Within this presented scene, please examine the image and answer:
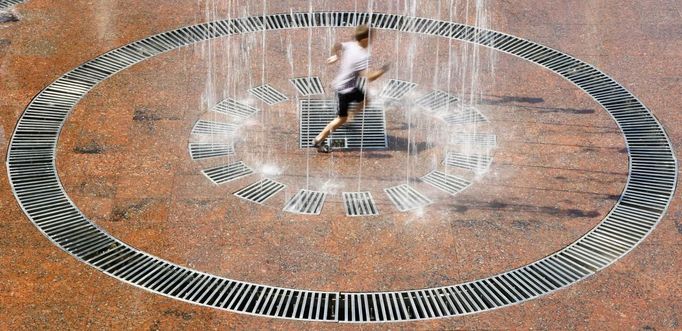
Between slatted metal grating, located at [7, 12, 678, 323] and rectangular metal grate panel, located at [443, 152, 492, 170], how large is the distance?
1.64 meters

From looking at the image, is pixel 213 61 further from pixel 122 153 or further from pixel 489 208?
pixel 489 208

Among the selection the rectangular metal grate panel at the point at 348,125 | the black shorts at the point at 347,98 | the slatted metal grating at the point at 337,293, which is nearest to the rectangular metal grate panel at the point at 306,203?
the rectangular metal grate panel at the point at 348,125

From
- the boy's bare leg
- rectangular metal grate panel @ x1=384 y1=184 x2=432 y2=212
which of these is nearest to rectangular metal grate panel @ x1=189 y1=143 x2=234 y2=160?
the boy's bare leg

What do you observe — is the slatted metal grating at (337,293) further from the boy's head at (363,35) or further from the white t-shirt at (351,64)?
the boy's head at (363,35)

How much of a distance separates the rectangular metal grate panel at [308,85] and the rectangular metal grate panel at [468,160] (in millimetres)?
2261

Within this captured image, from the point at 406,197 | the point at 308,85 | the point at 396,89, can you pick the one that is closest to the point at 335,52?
the point at 308,85

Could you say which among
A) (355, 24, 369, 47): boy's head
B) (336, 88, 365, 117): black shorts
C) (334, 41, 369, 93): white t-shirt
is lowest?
(336, 88, 365, 117): black shorts

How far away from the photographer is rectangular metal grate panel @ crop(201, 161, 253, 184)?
11250 mm

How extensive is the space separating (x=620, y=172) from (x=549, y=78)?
2384 mm

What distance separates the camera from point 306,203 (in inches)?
428

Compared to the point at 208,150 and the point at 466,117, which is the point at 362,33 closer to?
the point at 466,117

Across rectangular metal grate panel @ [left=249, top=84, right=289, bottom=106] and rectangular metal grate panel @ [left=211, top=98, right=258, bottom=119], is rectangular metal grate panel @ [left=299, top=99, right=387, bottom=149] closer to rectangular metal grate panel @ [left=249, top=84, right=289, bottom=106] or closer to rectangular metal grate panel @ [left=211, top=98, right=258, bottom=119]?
rectangular metal grate panel @ [left=249, top=84, right=289, bottom=106]

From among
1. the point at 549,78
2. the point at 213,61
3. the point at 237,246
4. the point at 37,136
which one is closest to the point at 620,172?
the point at 549,78

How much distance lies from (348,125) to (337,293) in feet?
11.0
